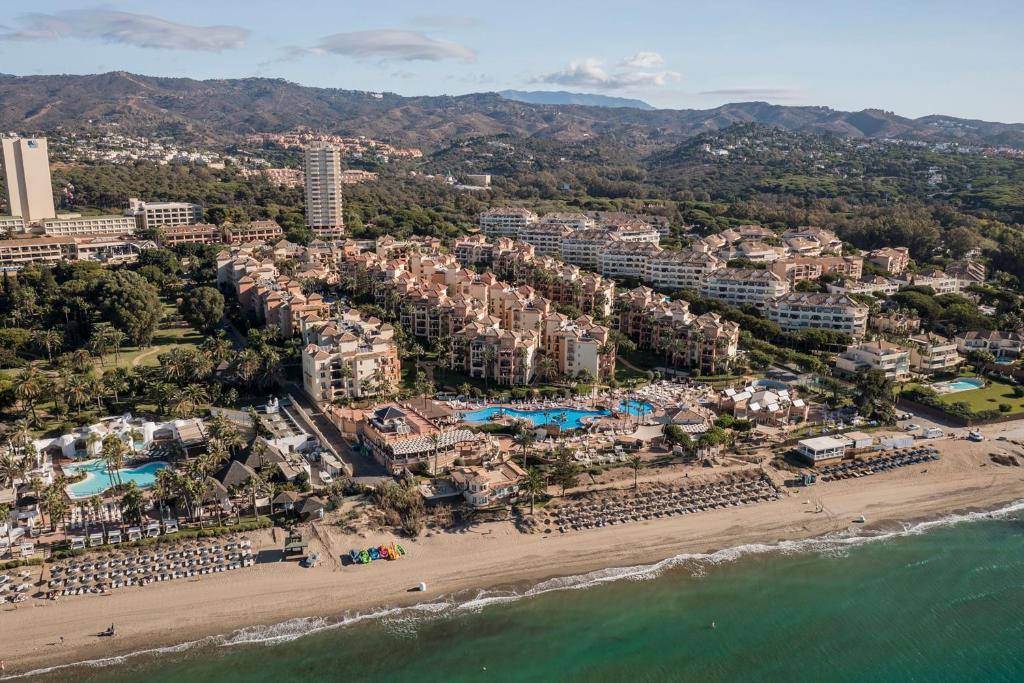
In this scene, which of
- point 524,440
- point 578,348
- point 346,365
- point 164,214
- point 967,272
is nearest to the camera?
point 524,440

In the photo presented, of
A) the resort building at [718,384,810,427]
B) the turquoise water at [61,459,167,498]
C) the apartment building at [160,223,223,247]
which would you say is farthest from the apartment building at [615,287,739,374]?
the apartment building at [160,223,223,247]

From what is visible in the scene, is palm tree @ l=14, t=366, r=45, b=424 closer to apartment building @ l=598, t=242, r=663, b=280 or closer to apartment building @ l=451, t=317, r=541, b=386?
apartment building @ l=451, t=317, r=541, b=386

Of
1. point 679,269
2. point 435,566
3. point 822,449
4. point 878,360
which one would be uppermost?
point 679,269

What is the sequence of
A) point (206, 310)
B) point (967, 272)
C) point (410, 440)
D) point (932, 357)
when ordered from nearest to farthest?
point (410, 440)
point (932, 357)
point (206, 310)
point (967, 272)

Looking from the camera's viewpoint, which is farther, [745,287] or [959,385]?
[745,287]

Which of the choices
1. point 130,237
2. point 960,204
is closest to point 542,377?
point 130,237

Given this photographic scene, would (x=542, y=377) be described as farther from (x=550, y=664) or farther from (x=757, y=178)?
(x=757, y=178)

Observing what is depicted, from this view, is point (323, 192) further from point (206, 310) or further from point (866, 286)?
point (866, 286)

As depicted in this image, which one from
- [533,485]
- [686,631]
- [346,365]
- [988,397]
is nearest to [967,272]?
[988,397]

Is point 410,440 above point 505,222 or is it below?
below
